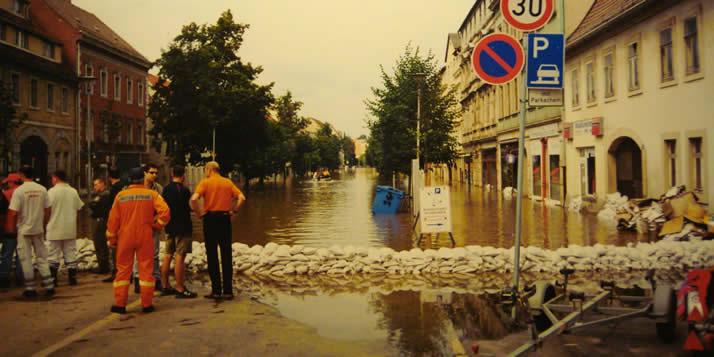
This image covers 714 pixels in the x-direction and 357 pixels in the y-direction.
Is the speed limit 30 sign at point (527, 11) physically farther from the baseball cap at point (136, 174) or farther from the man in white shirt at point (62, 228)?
the man in white shirt at point (62, 228)

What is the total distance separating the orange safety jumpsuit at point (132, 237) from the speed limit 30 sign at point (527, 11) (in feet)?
15.9

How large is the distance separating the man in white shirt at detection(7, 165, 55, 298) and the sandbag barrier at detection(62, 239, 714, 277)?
83.0 inches

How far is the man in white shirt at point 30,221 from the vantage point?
325 inches

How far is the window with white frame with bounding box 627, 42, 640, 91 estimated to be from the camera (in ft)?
65.6

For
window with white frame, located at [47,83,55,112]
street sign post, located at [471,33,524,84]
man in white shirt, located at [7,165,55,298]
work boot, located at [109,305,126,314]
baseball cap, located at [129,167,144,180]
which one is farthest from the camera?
window with white frame, located at [47,83,55,112]

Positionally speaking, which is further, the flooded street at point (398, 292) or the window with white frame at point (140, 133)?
the window with white frame at point (140, 133)

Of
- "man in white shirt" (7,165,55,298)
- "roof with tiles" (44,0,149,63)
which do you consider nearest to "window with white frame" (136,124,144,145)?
"roof with tiles" (44,0,149,63)

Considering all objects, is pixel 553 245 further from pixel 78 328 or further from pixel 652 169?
pixel 78 328

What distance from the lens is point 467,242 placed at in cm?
1397

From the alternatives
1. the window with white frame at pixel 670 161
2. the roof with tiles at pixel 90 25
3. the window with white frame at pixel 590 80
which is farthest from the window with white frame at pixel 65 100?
the window with white frame at pixel 670 161

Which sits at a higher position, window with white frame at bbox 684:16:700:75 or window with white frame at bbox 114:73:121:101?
window with white frame at bbox 114:73:121:101

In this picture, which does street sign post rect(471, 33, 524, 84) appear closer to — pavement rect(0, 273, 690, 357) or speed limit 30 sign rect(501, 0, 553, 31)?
speed limit 30 sign rect(501, 0, 553, 31)

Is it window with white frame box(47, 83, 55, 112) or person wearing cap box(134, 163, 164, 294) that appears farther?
window with white frame box(47, 83, 55, 112)

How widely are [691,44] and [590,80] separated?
284 inches
